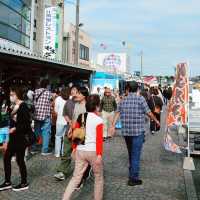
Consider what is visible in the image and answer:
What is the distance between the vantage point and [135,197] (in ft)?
22.7

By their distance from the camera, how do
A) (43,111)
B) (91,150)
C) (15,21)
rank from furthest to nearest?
(15,21) < (43,111) < (91,150)

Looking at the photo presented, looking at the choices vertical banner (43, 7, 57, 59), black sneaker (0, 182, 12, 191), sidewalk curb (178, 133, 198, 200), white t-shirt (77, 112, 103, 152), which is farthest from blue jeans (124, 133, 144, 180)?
vertical banner (43, 7, 57, 59)

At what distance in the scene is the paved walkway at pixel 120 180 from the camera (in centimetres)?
693

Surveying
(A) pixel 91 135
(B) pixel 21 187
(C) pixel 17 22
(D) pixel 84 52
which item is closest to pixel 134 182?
(B) pixel 21 187

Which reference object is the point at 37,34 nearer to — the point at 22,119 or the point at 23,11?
the point at 23,11


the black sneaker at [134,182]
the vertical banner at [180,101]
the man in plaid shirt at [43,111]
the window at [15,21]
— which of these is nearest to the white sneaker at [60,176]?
the black sneaker at [134,182]

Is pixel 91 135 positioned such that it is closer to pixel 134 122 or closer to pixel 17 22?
pixel 134 122

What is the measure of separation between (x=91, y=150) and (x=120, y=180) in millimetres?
2462

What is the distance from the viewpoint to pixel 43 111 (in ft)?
33.7

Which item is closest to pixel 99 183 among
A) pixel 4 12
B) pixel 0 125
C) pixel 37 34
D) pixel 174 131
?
pixel 0 125

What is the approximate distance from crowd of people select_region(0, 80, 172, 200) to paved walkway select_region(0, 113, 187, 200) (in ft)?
0.71

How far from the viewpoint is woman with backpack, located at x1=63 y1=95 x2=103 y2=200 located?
583 centimetres

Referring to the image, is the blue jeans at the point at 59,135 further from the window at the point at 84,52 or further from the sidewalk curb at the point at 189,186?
the window at the point at 84,52

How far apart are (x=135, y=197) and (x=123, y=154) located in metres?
4.23
